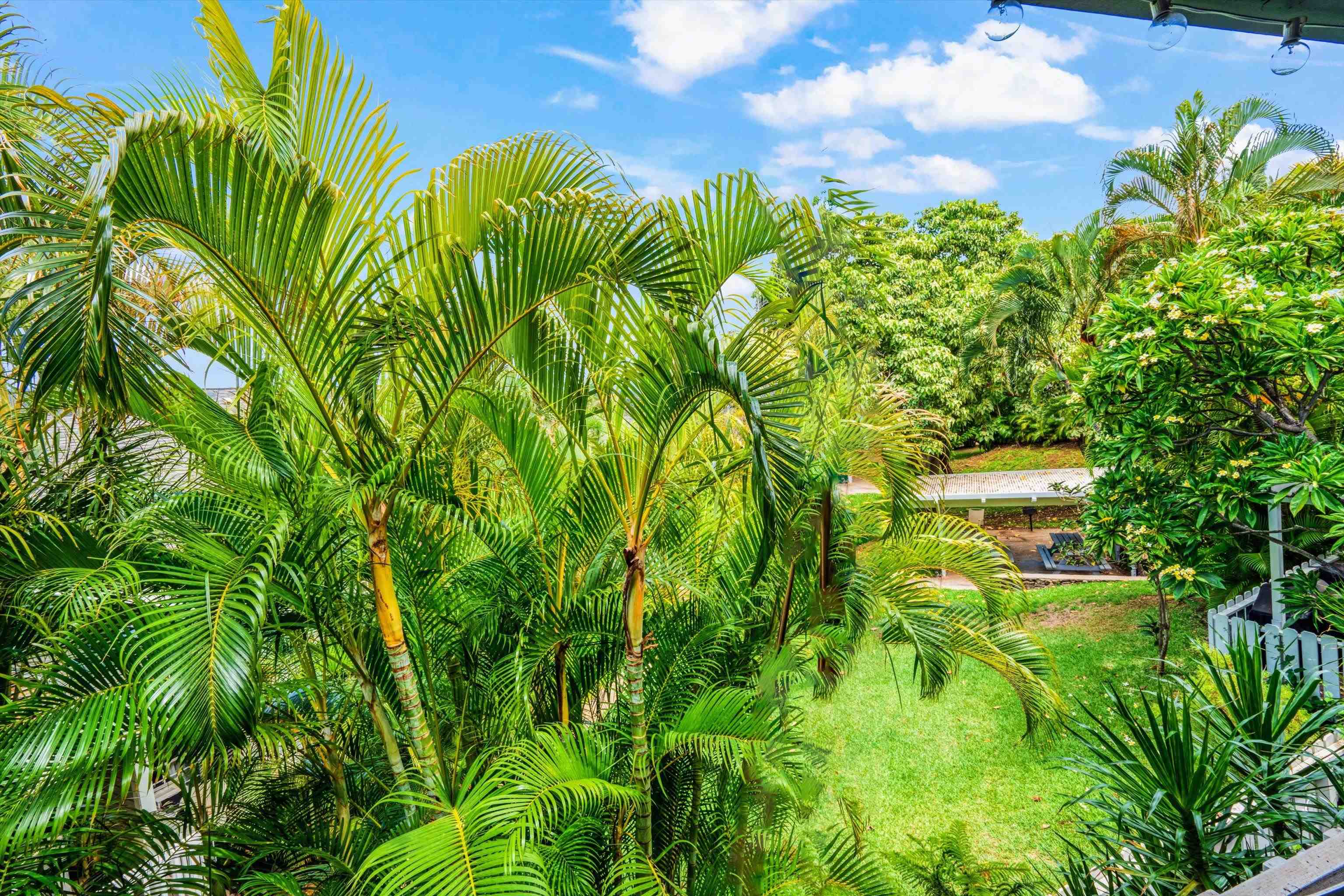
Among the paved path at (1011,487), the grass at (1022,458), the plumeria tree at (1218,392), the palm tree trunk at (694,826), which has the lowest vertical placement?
the palm tree trunk at (694,826)

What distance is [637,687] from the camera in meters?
2.47

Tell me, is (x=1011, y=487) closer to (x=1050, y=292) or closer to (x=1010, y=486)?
(x=1010, y=486)

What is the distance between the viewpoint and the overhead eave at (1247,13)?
2111mm

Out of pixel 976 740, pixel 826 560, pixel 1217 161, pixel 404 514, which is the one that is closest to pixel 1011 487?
pixel 1217 161

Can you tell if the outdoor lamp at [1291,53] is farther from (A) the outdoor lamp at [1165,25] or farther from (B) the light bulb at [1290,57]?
(A) the outdoor lamp at [1165,25]

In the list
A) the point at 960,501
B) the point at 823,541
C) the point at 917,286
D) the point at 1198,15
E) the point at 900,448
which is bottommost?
the point at 960,501

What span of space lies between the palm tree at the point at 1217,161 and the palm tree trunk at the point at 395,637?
9.94 metres

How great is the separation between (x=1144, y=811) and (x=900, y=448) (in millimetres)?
1416

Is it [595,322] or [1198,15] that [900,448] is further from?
[1198,15]

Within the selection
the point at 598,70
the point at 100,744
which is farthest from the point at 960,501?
the point at 598,70

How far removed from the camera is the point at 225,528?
2.40 m

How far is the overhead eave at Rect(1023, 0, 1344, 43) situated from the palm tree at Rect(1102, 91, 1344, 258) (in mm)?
7511

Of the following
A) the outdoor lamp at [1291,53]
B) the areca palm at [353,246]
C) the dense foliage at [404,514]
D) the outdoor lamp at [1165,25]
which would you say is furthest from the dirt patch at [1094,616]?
the areca palm at [353,246]

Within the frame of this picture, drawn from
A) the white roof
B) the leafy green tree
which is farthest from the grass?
the white roof
